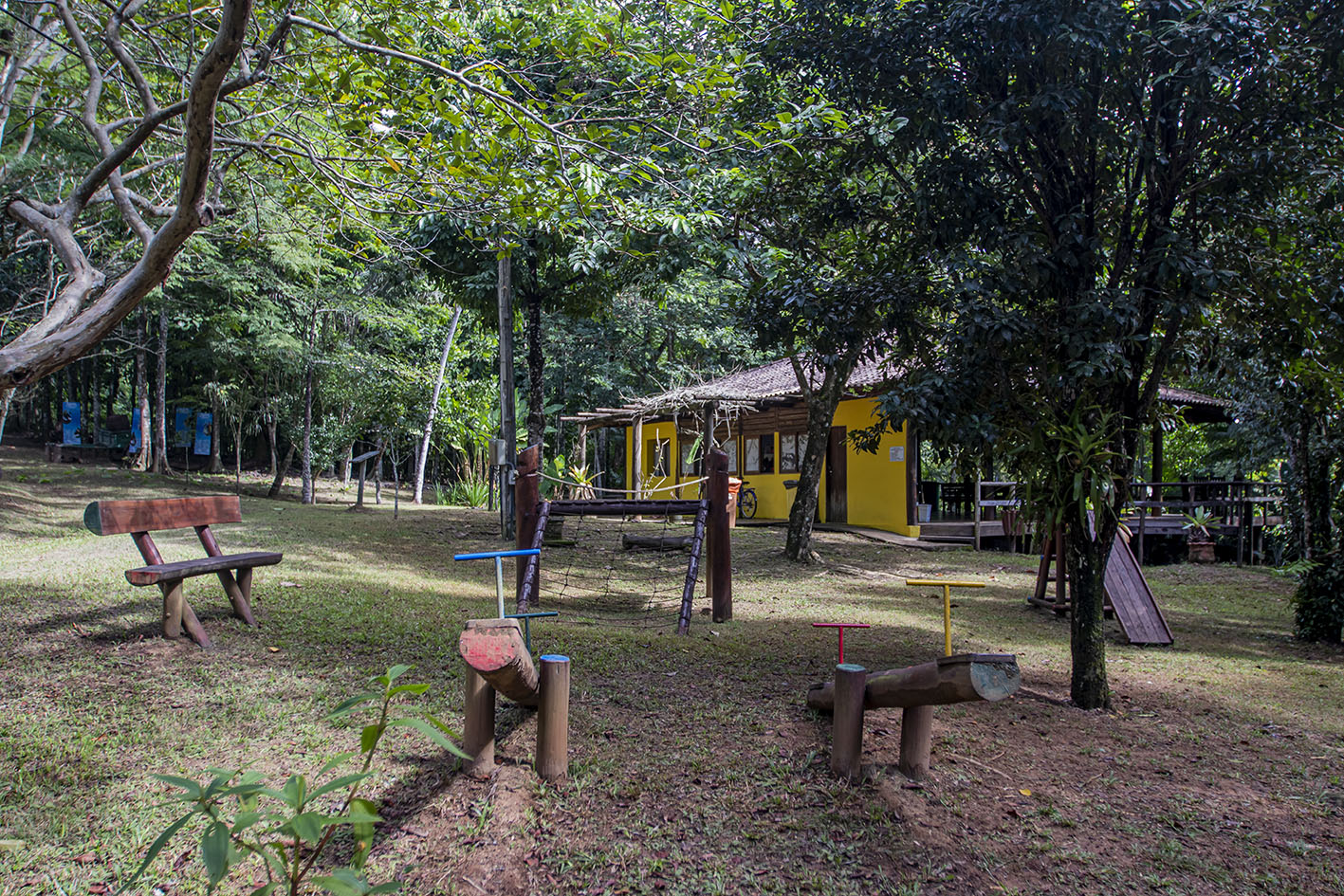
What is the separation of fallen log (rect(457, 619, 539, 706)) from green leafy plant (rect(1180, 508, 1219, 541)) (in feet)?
43.0

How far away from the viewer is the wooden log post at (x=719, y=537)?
21.8 feet

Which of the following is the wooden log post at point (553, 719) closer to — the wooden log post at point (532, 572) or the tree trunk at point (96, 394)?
the wooden log post at point (532, 572)

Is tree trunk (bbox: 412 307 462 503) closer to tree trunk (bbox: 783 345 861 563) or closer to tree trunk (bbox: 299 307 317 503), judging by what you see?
tree trunk (bbox: 299 307 317 503)

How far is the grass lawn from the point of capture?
112 inches

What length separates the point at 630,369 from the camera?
24125 millimetres

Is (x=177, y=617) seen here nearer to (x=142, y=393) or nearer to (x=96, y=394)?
(x=142, y=393)

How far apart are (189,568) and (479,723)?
261 centimetres

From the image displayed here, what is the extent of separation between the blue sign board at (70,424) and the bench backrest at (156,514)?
84.0 ft

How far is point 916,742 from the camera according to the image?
11.2 feet

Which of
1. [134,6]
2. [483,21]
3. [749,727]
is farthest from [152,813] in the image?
[483,21]

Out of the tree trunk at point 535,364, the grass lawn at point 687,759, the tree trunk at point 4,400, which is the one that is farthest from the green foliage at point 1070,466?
the tree trunk at point 535,364

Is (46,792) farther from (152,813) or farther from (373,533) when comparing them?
(373,533)

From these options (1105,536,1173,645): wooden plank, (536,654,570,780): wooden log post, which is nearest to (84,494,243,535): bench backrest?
(536,654,570,780): wooden log post

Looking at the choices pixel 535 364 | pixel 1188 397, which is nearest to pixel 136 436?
pixel 535 364
